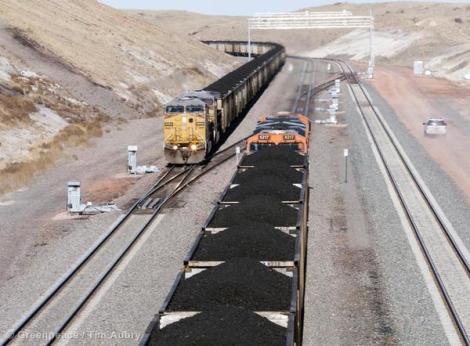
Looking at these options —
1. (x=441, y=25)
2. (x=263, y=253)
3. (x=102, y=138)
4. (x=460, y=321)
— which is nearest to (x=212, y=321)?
(x=263, y=253)

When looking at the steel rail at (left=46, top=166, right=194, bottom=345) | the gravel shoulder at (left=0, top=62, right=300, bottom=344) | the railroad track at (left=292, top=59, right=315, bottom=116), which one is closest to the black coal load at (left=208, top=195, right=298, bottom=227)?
the gravel shoulder at (left=0, top=62, right=300, bottom=344)

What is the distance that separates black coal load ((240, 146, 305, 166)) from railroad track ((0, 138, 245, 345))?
156 inches

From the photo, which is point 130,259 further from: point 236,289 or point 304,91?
point 304,91

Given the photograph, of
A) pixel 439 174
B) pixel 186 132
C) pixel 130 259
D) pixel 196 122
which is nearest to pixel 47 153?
pixel 186 132

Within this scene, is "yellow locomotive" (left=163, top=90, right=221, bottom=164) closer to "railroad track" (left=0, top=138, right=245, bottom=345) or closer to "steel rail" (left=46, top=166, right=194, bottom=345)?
"railroad track" (left=0, top=138, right=245, bottom=345)

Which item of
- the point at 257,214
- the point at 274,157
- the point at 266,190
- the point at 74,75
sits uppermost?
the point at 74,75

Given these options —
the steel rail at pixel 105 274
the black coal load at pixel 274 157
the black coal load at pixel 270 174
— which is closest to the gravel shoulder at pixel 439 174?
the black coal load at pixel 270 174

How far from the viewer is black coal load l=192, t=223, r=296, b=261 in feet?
48.8

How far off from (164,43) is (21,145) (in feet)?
191

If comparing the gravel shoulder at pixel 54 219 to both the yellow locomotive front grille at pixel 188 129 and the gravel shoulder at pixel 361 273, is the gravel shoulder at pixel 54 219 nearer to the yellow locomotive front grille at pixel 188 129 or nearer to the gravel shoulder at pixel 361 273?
the yellow locomotive front grille at pixel 188 129

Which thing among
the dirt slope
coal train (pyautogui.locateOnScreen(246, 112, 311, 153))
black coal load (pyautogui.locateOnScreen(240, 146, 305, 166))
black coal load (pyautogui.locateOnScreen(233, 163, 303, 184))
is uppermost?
the dirt slope

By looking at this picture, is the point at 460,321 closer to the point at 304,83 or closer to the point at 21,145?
the point at 21,145

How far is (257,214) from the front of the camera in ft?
57.7

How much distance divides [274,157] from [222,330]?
14.1m
